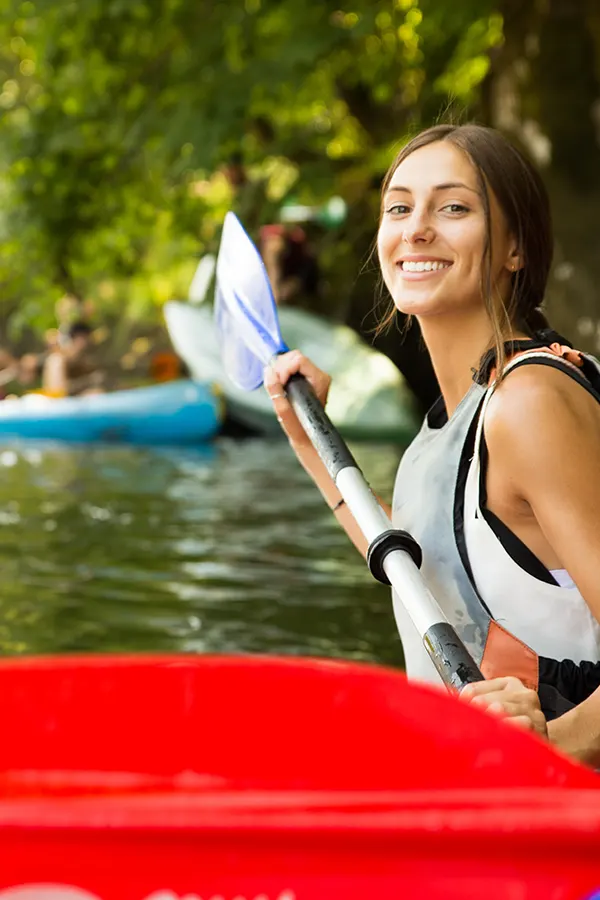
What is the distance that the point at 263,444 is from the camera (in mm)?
12250

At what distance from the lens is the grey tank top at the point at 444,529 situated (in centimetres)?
188

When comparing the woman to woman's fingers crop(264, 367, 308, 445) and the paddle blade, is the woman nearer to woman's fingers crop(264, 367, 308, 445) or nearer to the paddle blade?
woman's fingers crop(264, 367, 308, 445)

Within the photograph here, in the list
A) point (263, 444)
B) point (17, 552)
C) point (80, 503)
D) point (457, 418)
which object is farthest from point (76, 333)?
point (457, 418)

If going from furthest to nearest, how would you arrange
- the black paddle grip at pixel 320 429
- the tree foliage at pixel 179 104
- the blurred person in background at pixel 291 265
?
the blurred person in background at pixel 291 265 → the tree foliage at pixel 179 104 → the black paddle grip at pixel 320 429

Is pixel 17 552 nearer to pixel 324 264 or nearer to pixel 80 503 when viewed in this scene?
pixel 80 503

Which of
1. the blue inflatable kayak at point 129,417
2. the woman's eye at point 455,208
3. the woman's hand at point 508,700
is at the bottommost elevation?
the blue inflatable kayak at point 129,417

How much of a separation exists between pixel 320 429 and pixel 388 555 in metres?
0.39

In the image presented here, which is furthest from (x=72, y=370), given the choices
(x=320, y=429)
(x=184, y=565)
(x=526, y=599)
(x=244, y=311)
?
(x=526, y=599)

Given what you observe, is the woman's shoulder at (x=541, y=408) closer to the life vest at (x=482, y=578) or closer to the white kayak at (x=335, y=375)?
the life vest at (x=482, y=578)

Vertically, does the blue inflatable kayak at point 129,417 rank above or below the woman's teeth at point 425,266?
below

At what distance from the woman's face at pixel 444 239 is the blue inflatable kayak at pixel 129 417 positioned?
10.3 m

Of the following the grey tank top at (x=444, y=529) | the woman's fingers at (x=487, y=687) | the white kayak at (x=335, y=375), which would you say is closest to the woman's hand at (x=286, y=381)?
the grey tank top at (x=444, y=529)

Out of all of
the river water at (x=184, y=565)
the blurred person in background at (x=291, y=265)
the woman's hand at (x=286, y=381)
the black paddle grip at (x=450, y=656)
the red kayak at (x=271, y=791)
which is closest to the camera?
the red kayak at (x=271, y=791)

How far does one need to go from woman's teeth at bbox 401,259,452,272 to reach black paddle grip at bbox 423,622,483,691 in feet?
1.77
